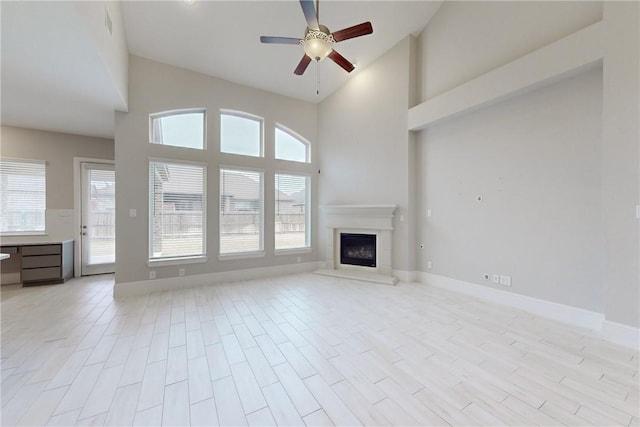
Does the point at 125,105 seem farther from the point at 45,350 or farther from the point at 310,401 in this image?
the point at 310,401

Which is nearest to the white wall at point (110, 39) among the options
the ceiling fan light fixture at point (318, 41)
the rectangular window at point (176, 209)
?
the rectangular window at point (176, 209)

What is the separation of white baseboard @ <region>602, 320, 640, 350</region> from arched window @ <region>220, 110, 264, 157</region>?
544 cm

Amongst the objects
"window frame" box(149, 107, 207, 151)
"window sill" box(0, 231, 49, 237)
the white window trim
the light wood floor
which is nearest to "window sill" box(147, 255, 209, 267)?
the light wood floor

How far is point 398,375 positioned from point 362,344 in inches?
20.2

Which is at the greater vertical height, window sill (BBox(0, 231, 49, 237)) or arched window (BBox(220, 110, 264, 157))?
arched window (BBox(220, 110, 264, 157))

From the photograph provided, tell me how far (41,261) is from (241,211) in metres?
3.55

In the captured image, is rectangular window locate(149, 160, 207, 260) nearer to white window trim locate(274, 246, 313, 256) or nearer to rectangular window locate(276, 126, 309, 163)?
white window trim locate(274, 246, 313, 256)

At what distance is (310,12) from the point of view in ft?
7.95

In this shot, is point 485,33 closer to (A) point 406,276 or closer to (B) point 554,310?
→ (B) point 554,310

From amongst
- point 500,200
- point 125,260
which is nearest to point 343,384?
point 500,200

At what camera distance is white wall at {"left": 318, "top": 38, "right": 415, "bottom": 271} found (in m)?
4.48

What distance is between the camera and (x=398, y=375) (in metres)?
1.90

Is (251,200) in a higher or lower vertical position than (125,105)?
lower

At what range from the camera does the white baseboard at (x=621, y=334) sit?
228 cm
